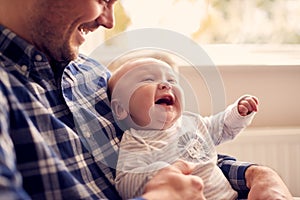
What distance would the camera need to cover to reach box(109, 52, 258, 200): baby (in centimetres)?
105

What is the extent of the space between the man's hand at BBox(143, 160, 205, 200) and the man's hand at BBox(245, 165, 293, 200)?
22 cm

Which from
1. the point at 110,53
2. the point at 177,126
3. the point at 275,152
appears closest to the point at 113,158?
the point at 177,126

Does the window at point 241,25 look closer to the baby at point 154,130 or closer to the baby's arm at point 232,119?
the baby's arm at point 232,119

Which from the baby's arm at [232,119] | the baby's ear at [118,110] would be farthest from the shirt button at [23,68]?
the baby's arm at [232,119]

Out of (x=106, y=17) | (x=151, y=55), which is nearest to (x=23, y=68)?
(x=106, y=17)

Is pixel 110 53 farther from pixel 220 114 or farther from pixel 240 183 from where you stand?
pixel 240 183

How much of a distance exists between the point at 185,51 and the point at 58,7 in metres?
0.39

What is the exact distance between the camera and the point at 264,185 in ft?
3.73

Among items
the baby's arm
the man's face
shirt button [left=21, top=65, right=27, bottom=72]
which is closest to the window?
the baby's arm

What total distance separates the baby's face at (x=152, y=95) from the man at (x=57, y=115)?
0.08 metres

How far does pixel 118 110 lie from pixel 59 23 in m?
0.26

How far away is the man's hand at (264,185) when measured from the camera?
43.8 inches

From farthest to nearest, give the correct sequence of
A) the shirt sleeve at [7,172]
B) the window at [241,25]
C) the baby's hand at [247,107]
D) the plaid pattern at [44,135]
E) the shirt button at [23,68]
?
1. the window at [241,25]
2. the baby's hand at [247,107]
3. the shirt button at [23,68]
4. the plaid pattern at [44,135]
5. the shirt sleeve at [7,172]

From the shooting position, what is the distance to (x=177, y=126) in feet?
3.76
